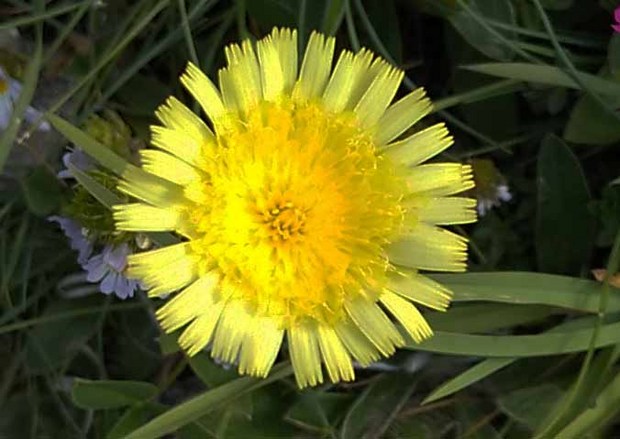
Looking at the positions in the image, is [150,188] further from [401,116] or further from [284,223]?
[401,116]

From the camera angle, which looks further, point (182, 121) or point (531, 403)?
point (531, 403)

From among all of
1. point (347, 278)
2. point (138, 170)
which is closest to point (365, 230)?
point (347, 278)

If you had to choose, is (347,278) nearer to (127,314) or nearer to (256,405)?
(256,405)

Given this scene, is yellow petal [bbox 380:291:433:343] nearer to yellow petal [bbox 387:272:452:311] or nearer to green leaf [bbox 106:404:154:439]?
yellow petal [bbox 387:272:452:311]

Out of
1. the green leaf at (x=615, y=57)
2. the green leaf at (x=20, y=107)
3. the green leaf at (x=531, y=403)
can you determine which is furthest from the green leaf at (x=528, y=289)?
the green leaf at (x=20, y=107)

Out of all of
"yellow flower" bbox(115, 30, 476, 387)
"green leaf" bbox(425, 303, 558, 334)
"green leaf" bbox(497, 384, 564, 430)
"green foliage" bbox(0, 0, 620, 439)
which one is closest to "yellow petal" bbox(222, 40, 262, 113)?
"yellow flower" bbox(115, 30, 476, 387)

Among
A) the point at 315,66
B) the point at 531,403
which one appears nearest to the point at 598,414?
the point at 531,403

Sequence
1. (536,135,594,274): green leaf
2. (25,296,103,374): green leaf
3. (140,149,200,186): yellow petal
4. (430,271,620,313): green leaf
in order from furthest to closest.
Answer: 1. (25,296,103,374): green leaf
2. (536,135,594,274): green leaf
3. (430,271,620,313): green leaf
4. (140,149,200,186): yellow petal
